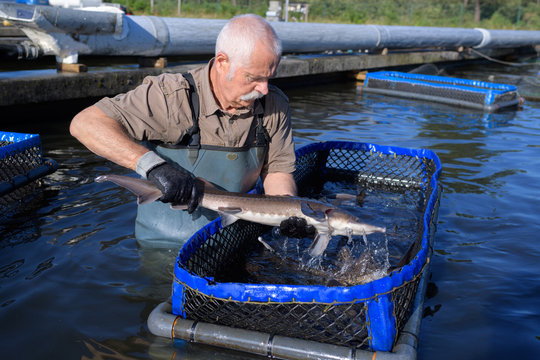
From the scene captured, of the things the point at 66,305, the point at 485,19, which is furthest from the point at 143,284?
the point at 485,19

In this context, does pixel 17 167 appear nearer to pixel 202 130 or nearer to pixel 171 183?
pixel 202 130

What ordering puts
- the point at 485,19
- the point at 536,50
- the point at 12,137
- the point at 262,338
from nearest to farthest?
1. the point at 262,338
2. the point at 12,137
3. the point at 536,50
4. the point at 485,19

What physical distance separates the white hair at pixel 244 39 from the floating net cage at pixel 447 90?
10738mm

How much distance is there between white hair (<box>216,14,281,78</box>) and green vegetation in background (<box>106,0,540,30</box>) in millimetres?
29680

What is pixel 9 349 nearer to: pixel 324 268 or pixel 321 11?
pixel 324 268

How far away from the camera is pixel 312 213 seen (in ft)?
12.0

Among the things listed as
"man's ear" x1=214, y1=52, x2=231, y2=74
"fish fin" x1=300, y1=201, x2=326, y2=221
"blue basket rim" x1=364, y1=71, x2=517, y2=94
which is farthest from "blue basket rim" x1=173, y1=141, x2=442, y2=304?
"blue basket rim" x1=364, y1=71, x2=517, y2=94

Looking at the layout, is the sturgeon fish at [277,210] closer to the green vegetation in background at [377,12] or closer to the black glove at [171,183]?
the black glove at [171,183]

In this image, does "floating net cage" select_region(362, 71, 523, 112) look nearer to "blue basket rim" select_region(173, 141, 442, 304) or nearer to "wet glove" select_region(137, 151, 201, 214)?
"blue basket rim" select_region(173, 141, 442, 304)

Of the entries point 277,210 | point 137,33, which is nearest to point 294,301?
point 277,210

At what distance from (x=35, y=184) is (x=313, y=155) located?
11.8 feet

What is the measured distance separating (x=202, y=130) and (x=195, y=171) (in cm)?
33

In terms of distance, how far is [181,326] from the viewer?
127 inches

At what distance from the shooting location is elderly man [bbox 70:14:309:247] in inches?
140
